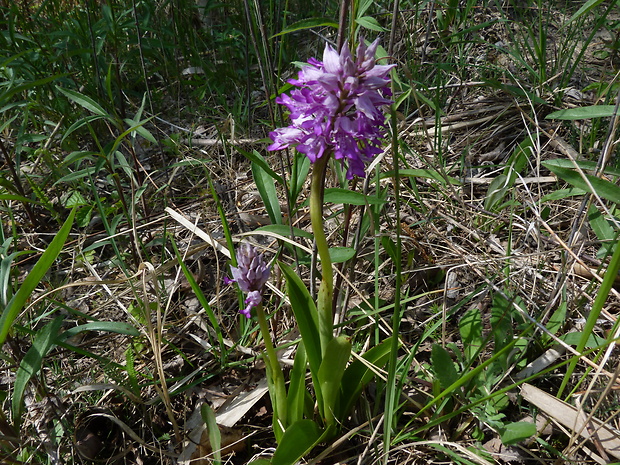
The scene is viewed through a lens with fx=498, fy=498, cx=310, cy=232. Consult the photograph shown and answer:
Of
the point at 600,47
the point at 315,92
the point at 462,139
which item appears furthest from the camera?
Result: the point at 600,47

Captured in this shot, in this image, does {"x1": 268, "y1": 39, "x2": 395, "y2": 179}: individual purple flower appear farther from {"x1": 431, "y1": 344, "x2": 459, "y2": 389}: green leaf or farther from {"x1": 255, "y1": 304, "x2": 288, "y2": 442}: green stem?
{"x1": 431, "y1": 344, "x2": 459, "y2": 389}: green leaf

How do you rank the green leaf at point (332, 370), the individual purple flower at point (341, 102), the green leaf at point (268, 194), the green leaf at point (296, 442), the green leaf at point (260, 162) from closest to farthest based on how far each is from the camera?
the individual purple flower at point (341, 102), the green leaf at point (332, 370), the green leaf at point (296, 442), the green leaf at point (260, 162), the green leaf at point (268, 194)

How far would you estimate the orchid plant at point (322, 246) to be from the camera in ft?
3.61

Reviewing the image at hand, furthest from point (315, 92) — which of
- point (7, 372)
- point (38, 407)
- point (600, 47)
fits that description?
point (600, 47)

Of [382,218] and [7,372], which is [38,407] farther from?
[382,218]

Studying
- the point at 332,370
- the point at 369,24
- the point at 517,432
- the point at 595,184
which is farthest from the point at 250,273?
the point at 595,184

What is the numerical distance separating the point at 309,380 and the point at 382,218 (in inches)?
33.6

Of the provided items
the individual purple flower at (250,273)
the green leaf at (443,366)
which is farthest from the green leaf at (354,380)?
the individual purple flower at (250,273)

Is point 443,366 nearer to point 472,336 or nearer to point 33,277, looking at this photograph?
point 472,336

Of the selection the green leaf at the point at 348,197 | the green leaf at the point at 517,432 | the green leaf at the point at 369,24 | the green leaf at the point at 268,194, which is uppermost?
the green leaf at the point at 369,24

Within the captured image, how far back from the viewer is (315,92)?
113cm

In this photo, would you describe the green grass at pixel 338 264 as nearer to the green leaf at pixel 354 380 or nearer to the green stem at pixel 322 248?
the green leaf at pixel 354 380

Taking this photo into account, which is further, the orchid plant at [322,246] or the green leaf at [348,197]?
the green leaf at [348,197]

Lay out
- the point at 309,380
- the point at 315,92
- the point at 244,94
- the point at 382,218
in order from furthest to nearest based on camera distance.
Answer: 1. the point at 244,94
2. the point at 382,218
3. the point at 309,380
4. the point at 315,92
